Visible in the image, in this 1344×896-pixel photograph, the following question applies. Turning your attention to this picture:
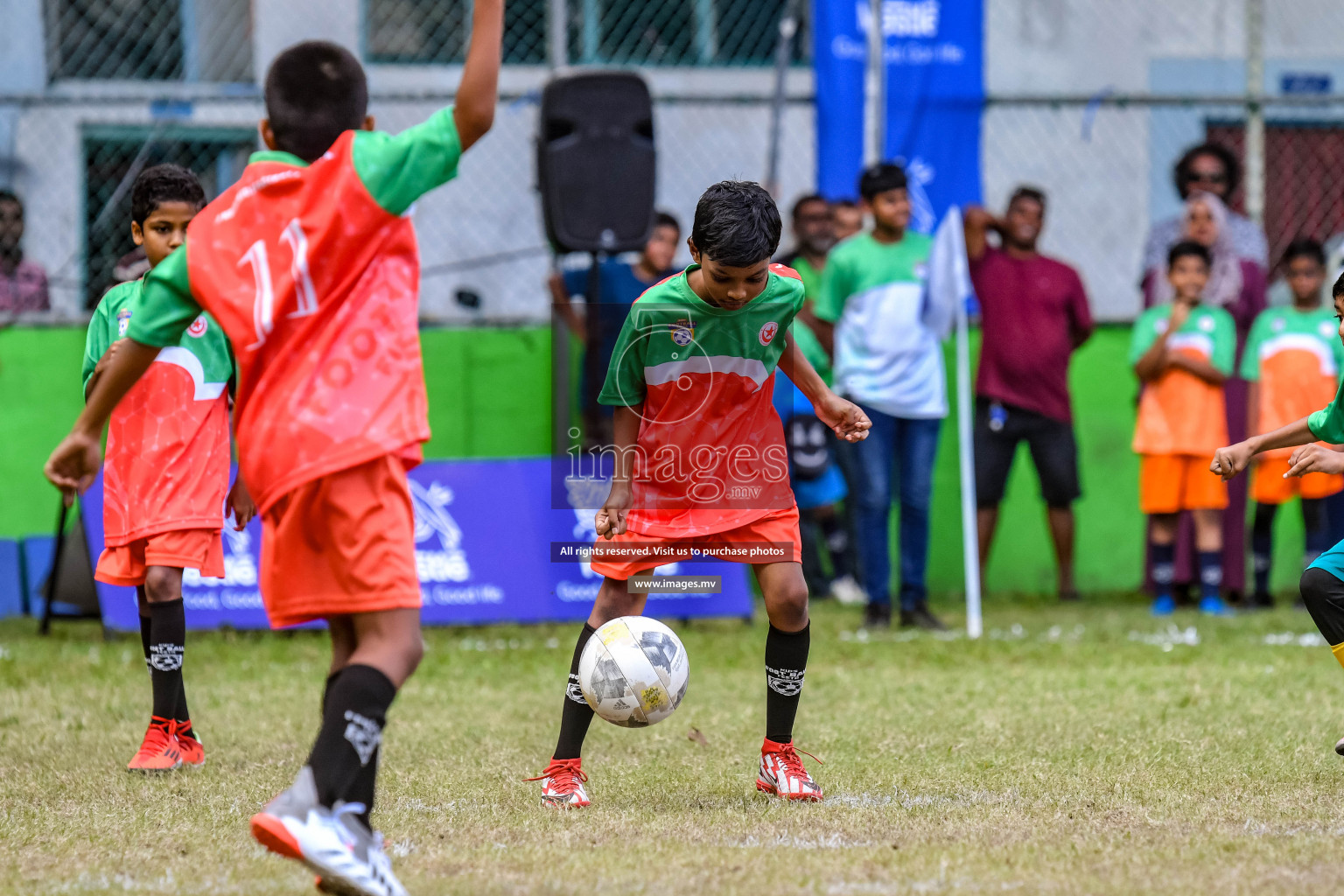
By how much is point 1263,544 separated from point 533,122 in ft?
20.0

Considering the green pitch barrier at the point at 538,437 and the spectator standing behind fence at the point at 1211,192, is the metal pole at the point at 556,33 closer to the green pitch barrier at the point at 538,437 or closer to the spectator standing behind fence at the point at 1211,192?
the green pitch barrier at the point at 538,437

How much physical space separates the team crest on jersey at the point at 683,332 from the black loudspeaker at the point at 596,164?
14.7 feet

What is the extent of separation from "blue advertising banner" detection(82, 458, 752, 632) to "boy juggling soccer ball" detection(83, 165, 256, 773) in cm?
317

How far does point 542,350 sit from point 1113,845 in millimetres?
6803

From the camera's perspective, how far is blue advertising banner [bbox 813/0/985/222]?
9734 mm

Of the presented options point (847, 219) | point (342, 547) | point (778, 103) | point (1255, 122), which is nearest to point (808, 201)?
point (847, 219)

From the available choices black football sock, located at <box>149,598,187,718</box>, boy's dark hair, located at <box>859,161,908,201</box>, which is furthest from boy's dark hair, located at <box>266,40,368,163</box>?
boy's dark hair, located at <box>859,161,908,201</box>

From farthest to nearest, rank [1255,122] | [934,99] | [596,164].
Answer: [1255,122] < [934,99] < [596,164]

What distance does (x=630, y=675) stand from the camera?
167 inches

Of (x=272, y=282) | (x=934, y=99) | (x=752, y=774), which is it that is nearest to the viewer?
(x=272, y=282)

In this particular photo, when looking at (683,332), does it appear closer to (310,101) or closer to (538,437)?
(310,101)

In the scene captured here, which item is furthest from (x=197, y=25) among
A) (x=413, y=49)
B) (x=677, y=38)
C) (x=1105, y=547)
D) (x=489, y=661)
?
(x=1105, y=547)

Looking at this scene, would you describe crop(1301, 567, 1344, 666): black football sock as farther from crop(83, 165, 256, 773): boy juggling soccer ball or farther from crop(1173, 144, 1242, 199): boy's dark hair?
crop(1173, 144, 1242, 199): boy's dark hair

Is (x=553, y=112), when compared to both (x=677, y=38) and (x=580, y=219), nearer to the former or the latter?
(x=580, y=219)
